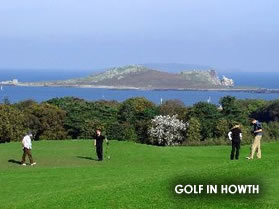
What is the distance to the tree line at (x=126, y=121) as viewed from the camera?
75.3 m

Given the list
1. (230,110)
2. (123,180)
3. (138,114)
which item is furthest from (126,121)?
(123,180)

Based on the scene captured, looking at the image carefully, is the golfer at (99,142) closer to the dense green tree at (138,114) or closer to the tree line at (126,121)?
the tree line at (126,121)

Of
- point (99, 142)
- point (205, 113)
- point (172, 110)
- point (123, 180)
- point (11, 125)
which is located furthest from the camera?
point (172, 110)

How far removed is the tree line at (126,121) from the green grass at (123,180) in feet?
124

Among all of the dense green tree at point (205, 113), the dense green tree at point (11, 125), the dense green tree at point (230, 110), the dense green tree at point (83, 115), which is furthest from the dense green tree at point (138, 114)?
the dense green tree at point (11, 125)

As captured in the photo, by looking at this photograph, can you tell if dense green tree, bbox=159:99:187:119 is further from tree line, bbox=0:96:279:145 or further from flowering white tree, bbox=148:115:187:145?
flowering white tree, bbox=148:115:187:145

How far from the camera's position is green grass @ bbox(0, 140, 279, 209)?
16.7 meters

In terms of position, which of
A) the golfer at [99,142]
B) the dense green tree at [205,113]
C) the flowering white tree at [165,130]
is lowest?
the flowering white tree at [165,130]

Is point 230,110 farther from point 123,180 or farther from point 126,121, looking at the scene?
point 123,180

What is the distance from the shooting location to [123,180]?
22.1 metres

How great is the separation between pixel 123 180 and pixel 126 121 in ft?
221

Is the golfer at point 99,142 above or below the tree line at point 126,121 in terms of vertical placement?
above

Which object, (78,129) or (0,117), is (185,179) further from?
(78,129)

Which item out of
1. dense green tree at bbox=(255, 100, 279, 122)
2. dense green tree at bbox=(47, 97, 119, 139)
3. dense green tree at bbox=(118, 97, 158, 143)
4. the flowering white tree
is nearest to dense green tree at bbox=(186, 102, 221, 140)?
the flowering white tree
